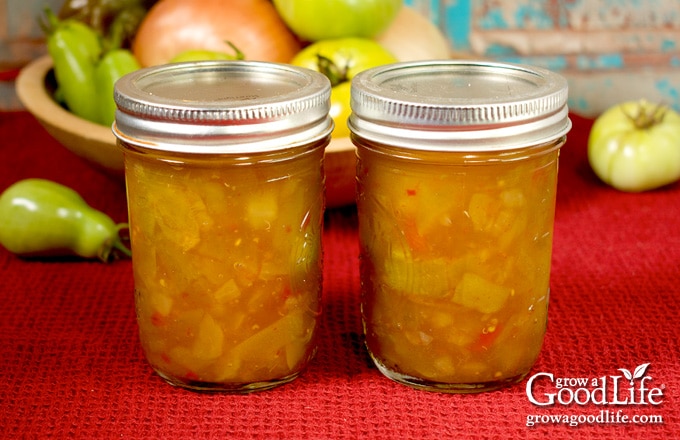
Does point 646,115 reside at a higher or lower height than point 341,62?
lower

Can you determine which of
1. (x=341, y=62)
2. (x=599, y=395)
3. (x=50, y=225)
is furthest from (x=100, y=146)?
(x=599, y=395)

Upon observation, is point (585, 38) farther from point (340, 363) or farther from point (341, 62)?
point (340, 363)

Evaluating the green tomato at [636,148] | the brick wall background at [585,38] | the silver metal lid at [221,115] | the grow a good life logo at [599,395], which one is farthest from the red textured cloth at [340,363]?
the brick wall background at [585,38]

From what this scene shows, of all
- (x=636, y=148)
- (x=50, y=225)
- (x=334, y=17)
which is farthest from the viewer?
(x=636, y=148)

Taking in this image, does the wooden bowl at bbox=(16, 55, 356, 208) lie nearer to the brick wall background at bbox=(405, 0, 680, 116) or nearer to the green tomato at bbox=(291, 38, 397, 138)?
the green tomato at bbox=(291, 38, 397, 138)

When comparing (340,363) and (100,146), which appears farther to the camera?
(100,146)

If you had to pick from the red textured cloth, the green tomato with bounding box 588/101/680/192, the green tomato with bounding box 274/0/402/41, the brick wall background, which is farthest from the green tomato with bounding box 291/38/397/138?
the brick wall background

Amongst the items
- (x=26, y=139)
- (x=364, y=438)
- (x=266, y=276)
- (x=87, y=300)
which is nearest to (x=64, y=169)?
(x=26, y=139)
